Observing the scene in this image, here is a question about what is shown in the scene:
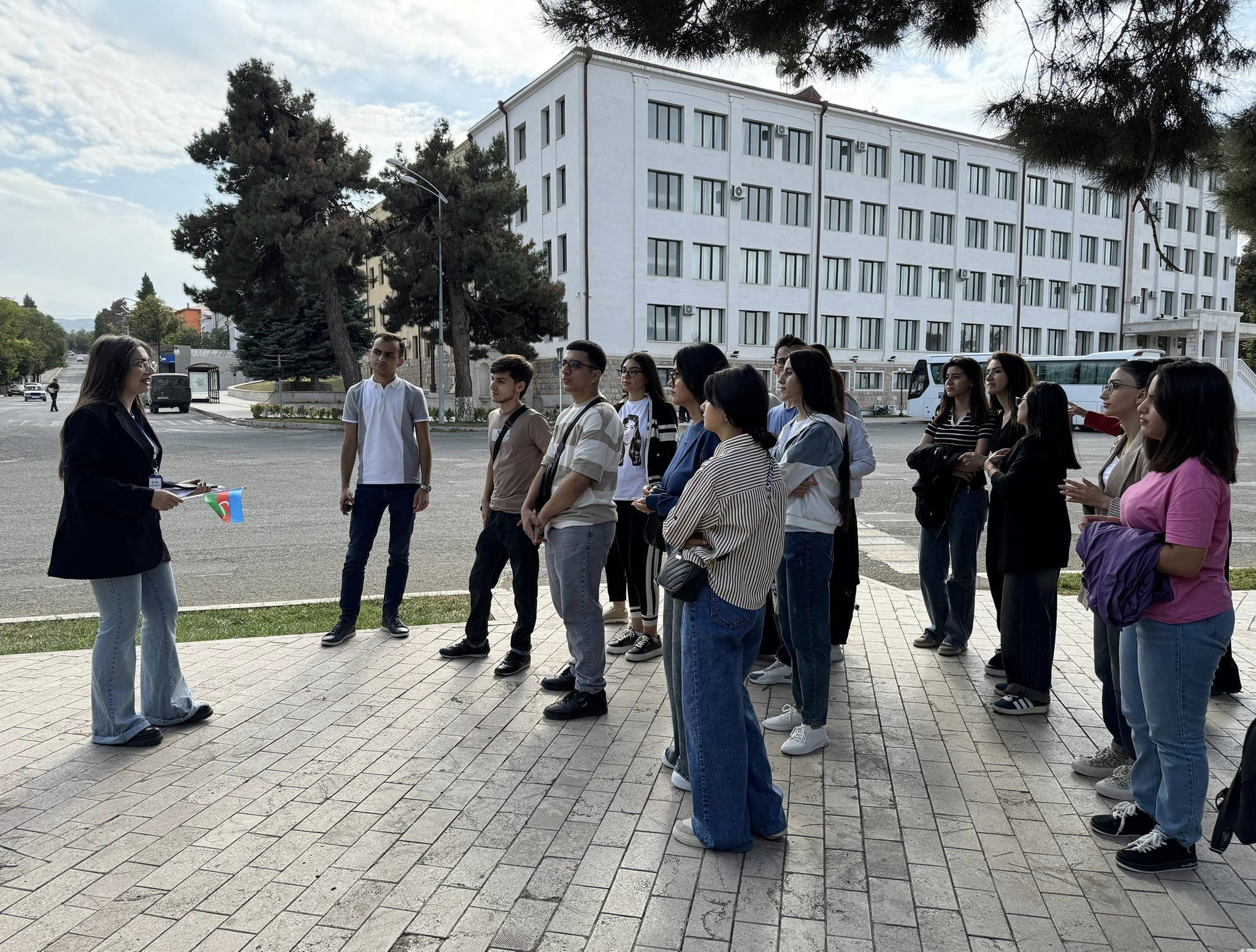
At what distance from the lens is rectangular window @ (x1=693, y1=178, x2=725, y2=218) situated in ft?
137

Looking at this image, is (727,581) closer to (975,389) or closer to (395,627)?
(975,389)

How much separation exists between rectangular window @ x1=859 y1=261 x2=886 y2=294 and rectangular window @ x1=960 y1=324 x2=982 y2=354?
6002mm

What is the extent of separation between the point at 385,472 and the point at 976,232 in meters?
49.9

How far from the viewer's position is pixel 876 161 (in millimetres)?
45781

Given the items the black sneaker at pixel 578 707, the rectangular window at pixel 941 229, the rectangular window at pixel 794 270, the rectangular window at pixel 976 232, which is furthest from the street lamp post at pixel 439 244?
the rectangular window at pixel 976 232

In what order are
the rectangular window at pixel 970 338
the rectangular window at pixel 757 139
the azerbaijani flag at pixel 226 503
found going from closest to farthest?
the azerbaijani flag at pixel 226 503 → the rectangular window at pixel 757 139 → the rectangular window at pixel 970 338

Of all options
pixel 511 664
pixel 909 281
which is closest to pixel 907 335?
pixel 909 281

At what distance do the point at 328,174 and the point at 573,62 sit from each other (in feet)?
38.1

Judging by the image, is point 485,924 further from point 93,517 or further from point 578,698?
point 93,517

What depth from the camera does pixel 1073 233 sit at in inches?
2042

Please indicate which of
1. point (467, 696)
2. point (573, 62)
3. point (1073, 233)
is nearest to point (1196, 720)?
point (467, 696)

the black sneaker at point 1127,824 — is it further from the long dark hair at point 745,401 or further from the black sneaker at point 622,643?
the black sneaker at point 622,643

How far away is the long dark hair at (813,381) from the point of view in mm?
4191

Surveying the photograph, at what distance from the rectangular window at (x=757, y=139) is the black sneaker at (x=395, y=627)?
40355 mm
